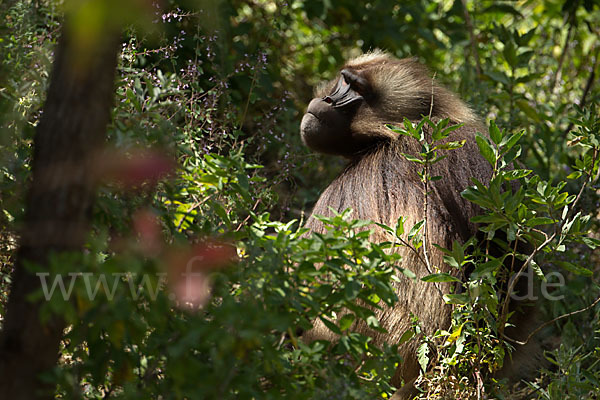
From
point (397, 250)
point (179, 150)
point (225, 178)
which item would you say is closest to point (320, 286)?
point (225, 178)

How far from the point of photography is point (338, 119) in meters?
4.33

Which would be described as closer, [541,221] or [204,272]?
[204,272]

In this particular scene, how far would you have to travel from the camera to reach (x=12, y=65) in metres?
2.71

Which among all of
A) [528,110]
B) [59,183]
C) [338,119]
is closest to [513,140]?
[338,119]

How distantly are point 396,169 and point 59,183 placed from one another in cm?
234

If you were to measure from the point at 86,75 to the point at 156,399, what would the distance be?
39.6 inches

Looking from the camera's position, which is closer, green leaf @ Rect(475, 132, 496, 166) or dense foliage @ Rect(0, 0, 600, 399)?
dense foliage @ Rect(0, 0, 600, 399)

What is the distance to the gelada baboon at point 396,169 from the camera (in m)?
3.65

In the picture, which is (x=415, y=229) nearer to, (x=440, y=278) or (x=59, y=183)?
(x=440, y=278)

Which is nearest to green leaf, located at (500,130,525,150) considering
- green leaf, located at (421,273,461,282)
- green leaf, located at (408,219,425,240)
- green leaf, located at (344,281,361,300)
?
green leaf, located at (408,219,425,240)

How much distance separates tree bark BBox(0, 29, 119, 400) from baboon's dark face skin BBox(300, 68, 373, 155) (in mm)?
2516

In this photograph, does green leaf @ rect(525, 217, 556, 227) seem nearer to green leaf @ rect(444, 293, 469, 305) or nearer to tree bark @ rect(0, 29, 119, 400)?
green leaf @ rect(444, 293, 469, 305)

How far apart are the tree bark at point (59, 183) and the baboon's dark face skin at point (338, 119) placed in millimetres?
2516

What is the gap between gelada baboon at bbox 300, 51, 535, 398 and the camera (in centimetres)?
365
